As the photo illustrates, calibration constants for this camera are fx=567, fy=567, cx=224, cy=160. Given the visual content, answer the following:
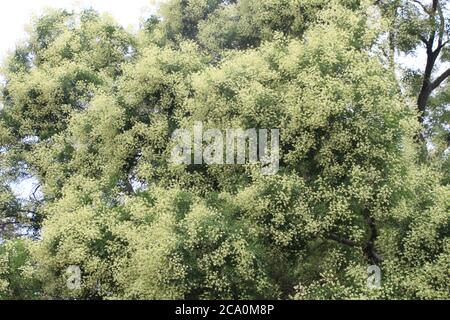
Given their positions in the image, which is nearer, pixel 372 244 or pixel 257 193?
pixel 257 193

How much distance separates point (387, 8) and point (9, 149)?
1807 cm

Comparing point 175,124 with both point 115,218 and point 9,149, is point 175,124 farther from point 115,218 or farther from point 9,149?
point 9,149

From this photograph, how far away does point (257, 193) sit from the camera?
634 inches

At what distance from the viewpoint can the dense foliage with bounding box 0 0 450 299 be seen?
1530 centimetres

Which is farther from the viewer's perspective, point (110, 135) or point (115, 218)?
point (110, 135)

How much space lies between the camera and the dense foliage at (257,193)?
15.3 m

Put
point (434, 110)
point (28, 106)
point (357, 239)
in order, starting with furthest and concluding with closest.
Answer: point (434, 110) → point (28, 106) → point (357, 239)

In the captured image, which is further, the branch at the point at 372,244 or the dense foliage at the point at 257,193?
the branch at the point at 372,244

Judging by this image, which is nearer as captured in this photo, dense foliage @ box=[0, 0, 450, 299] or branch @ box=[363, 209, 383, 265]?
dense foliage @ box=[0, 0, 450, 299]

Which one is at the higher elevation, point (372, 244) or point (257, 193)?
point (257, 193)
